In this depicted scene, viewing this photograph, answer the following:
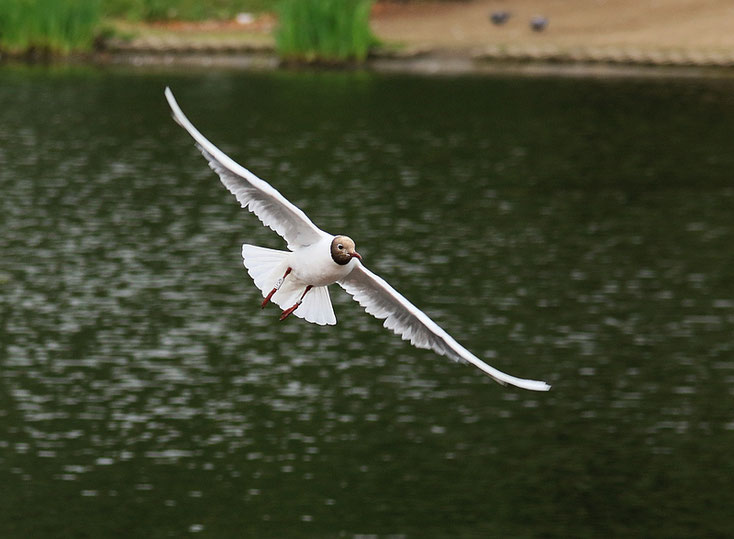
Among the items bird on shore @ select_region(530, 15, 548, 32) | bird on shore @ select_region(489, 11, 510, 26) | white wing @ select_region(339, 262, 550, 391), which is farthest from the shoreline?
white wing @ select_region(339, 262, 550, 391)

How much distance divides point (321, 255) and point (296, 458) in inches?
585

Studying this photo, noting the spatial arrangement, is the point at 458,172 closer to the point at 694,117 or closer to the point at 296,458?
the point at 694,117

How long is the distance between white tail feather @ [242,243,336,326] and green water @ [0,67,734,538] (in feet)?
38.1

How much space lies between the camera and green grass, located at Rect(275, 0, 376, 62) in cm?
6034

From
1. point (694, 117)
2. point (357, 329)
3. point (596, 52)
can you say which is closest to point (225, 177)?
point (357, 329)

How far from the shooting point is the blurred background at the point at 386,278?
2742 centimetres

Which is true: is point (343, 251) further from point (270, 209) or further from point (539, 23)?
point (539, 23)

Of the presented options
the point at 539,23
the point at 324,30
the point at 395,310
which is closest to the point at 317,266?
the point at 395,310

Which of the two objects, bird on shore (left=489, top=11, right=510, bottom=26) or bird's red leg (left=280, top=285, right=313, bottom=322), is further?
bird on shore (left=489, top=11, right=510, bottom=26)

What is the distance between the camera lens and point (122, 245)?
41.0m

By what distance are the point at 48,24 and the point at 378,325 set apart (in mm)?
33064

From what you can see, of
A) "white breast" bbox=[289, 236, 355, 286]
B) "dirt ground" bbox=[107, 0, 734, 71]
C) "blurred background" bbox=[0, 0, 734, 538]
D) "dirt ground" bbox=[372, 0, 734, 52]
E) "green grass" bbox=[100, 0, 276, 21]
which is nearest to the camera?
"white breast" bbox=[289, 236, 355, 286]

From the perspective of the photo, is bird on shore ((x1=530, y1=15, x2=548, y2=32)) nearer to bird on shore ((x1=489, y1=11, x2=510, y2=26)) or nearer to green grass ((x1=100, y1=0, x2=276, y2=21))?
bird on shore ((x1=489, y1=11, x2=510, y2=26))

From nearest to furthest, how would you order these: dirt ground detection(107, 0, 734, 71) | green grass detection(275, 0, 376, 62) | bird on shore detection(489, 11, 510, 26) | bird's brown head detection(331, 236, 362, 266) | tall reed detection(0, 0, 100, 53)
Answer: bird's brown head detection(331, 236, 362, 266) < green grass detection(275, 0, 376, 62) < dirt ground detection(107, 0, 734, 71) < tall reed detection(0, 0, 100, 53) < bird on shore detection(489, 11, 510, 26)
